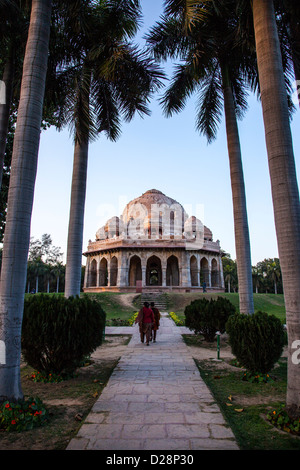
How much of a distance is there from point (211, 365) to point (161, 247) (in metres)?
26.3

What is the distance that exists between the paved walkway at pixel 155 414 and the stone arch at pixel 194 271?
28.9m

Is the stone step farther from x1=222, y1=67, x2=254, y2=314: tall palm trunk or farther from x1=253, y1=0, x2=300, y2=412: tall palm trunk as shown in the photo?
x1=253, y1=0, x2=300, y2=412: tall palm trunk

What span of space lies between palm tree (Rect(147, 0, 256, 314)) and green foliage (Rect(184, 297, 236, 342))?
2.00m

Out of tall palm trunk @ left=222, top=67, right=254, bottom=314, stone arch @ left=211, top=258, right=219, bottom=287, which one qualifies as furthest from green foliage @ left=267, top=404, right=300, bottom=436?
stone arch @ left=211, top=258, right=219, bottom=287

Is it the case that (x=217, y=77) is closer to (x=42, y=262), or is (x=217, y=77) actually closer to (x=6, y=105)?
(x=6, y=105)

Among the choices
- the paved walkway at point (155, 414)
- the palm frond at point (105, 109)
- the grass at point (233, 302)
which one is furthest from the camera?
the grass at point (233, 302)

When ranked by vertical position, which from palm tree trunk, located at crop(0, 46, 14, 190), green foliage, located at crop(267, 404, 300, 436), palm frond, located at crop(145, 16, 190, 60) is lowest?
green foliage, located at crop(267, 404, 300, 436)

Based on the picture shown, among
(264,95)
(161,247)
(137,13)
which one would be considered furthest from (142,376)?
(161,247)

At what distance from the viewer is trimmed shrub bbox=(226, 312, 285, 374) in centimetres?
570

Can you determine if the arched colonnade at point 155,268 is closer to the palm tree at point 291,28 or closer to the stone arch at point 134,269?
the stone arch at point 134,269

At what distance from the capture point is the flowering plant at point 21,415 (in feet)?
11.8

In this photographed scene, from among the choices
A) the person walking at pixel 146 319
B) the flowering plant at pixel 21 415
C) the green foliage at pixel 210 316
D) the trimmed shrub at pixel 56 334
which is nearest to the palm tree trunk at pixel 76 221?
the trimmed shrub at pixel 56 334

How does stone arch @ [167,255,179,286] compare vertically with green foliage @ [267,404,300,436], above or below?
above
